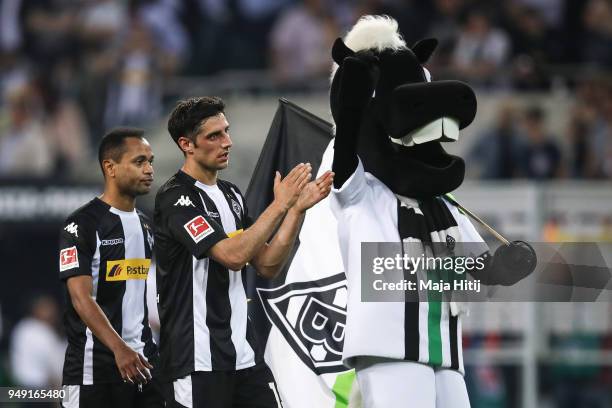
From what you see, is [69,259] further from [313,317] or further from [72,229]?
[313,317]

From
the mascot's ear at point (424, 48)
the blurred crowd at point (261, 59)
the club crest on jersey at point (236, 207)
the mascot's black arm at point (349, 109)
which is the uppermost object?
the blurred crowd at point (261, 59)

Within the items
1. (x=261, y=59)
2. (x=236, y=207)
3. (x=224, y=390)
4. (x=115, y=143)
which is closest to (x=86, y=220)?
(x=115, y=143)

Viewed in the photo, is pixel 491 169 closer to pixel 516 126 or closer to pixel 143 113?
pixel 516 126

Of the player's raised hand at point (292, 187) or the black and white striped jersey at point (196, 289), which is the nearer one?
the player's raised hand at point (292, 187)

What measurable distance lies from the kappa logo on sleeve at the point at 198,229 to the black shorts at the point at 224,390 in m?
0.54

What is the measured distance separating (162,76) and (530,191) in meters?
5.49

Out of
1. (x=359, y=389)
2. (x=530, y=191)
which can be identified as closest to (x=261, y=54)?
(x=530, y=191)

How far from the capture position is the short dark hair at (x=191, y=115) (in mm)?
5398

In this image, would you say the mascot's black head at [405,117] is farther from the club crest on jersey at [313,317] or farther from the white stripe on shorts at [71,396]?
the white stripe on shorts at [71,396]

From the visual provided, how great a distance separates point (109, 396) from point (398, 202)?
1.58 meters
